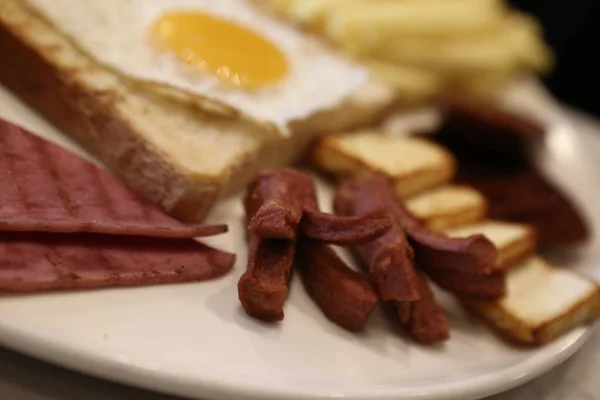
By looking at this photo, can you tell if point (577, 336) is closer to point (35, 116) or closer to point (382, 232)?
point (382, 232)

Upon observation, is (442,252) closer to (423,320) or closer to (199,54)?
(423,320)

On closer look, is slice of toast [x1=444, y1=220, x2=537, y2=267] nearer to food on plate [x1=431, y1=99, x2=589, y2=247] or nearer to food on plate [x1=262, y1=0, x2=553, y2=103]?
food on plate [x1=431, y1=99, x2=589, y2=247]

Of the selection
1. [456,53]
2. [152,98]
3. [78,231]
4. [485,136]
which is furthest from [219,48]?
[456,53]

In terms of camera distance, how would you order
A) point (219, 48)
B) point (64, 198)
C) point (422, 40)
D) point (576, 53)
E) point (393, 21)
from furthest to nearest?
1. point (576, 53)
2. point (422, 40)
3. point (393, 21)
4. point (219, 48)
5. point (64, 198)

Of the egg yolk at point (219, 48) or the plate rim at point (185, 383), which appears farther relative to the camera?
the egg yolk at point (219, 48)

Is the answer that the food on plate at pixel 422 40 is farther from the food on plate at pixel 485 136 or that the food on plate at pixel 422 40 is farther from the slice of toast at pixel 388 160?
the slice of toast at pixel 388 160

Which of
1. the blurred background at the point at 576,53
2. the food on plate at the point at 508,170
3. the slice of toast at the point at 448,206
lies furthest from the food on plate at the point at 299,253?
the blurred background at the point at 576,53
